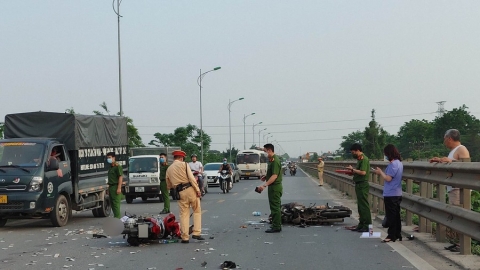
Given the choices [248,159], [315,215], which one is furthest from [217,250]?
[248,159]

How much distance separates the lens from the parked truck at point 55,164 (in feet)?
48.1

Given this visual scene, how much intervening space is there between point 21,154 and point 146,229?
18.1ft

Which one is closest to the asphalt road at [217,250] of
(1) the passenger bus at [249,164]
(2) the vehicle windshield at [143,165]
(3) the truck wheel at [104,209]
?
(3) the truck wheel at [104,209]

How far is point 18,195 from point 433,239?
29.7ft

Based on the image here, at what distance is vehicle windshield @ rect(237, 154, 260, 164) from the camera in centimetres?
6194

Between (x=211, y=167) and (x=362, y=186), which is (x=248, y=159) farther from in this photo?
(x=362, y=186)

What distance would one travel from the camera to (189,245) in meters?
11.5

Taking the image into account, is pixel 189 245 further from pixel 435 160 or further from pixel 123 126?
pixel 123 126

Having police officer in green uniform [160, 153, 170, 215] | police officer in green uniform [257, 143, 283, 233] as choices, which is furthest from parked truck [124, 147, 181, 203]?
police officer in green uniform [257, 143, 283, 233]

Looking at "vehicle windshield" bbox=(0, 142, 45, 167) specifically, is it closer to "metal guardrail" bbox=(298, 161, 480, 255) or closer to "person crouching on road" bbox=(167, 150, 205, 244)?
"person crouching on road" bbox=(167, 150, 205, 244)

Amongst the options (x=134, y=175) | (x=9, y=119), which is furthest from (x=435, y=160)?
(x=134, y=175)

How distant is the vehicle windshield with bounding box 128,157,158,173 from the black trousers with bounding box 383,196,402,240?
53.0 feet

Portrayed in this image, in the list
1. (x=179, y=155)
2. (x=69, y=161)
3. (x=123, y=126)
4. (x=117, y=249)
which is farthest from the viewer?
(x=123, y=126)

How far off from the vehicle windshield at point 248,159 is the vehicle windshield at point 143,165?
35.6 metres
